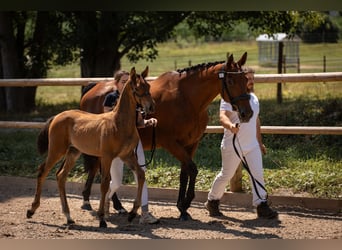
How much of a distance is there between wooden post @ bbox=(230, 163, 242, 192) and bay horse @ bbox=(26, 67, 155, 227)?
1.74 meters

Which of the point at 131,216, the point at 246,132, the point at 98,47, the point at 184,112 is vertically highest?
the point at 98,47

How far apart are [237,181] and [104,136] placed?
214 cm

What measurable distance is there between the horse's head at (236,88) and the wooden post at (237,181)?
1443 mm

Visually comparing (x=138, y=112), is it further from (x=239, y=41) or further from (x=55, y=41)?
(x=239, y=41)

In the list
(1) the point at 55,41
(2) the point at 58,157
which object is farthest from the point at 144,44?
(2) the point at 58,157

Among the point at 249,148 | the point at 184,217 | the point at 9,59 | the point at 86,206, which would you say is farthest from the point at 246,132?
the point at 9,59

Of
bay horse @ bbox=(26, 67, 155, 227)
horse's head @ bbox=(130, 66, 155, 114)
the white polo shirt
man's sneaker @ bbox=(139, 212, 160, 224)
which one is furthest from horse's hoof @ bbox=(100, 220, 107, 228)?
the white polo shirt

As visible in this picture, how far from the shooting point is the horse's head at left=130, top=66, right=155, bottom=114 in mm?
5996

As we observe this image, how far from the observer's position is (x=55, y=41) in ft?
48.8

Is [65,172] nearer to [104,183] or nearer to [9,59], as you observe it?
[104,183]

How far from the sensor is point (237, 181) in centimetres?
774

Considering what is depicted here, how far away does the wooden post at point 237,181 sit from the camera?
7.72 metres

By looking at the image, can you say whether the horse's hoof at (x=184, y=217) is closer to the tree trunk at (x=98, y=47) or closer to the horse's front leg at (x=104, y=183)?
the horse's front leg at (x=104, y=183)

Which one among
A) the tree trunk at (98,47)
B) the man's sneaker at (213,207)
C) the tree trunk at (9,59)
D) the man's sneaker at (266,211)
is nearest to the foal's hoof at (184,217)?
the man's sneaker at (213,207)
